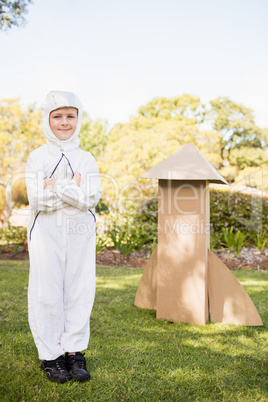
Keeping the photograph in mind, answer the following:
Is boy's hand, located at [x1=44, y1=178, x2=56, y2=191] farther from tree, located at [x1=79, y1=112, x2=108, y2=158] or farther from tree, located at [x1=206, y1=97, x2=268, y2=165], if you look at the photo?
tree, located at [x1=79, y1=112, x2=108, y2=158]

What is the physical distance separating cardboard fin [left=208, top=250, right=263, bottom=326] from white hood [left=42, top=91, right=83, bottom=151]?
190cm

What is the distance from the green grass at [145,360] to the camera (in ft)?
7.61

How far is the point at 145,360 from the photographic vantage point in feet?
9.16

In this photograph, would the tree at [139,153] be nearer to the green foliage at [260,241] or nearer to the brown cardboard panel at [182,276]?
the green foliage at [260,241]

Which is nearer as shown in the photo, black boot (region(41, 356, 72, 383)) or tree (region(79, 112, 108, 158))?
black boot (region(41, 356, 72, 383))

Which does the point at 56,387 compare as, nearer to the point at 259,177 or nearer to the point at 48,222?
the point at 48,222

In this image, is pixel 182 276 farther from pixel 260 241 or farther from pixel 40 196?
pixel 260 241

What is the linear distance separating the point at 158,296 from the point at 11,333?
1.41 meters

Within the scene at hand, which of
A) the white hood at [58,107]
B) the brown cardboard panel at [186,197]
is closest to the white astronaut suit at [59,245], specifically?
the white hood at [58,107]

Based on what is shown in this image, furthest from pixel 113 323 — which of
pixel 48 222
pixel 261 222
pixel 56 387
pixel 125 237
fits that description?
pixel 261 222

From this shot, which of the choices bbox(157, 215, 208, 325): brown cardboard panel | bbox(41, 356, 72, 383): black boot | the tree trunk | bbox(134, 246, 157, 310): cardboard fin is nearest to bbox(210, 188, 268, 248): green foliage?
bbox(134, 246, 157, 310): cardboard fin

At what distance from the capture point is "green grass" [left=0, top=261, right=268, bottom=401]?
2.32m

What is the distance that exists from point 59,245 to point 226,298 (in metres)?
1.97

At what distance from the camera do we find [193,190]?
11.9ft
